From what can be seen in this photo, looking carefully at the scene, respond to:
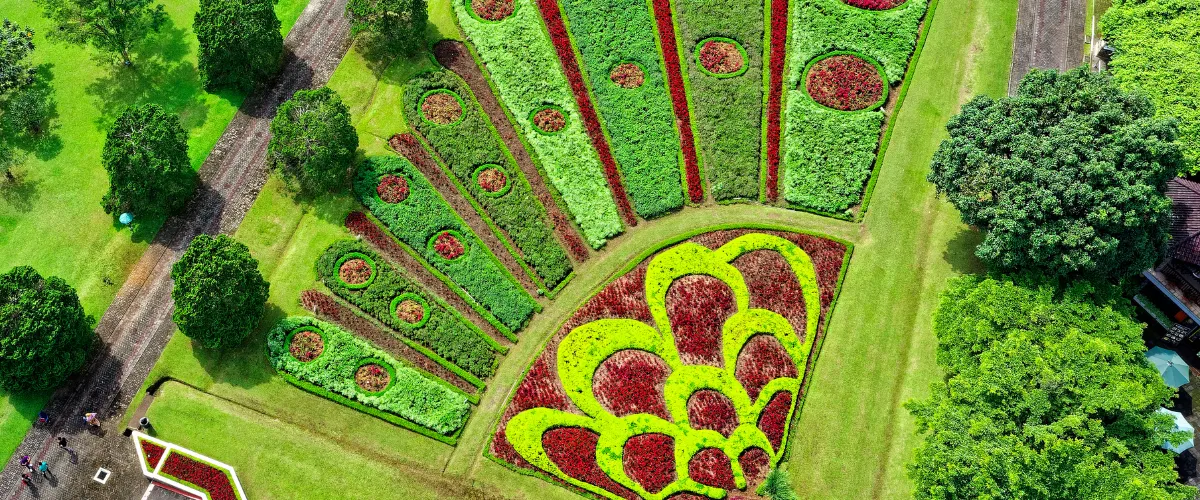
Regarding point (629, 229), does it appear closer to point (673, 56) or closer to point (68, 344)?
point (673, 56)

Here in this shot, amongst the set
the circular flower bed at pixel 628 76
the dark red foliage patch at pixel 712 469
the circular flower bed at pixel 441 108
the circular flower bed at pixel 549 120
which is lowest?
the dark red foliage patch at pixel 712 469

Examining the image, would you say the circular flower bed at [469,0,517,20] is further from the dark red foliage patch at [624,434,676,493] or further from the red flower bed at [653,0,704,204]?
the dark red foliage patch at [624,434,676,493]

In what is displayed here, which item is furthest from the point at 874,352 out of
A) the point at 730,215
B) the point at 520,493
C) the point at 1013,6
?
the point at 1013,6

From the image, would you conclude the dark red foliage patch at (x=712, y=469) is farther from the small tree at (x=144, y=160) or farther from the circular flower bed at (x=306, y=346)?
the small tree at (x=144, y=160)

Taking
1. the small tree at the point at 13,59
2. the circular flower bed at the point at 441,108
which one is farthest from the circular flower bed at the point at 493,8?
the small tree at the point at 13,59

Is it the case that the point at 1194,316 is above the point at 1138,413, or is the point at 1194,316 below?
above

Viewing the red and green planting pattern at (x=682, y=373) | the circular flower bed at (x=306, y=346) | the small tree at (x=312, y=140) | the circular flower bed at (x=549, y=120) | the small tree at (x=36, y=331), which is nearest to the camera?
the small tree at (x=36, y=331)
